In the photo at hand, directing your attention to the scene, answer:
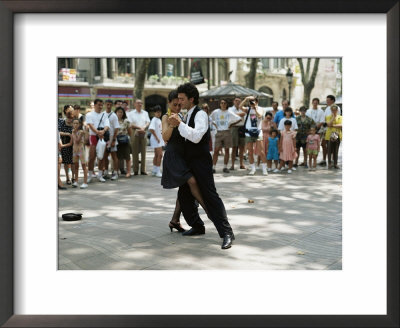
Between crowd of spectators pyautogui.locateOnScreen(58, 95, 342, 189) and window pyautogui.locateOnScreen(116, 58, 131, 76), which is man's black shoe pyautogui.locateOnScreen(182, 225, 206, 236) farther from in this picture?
window pyautogui.locateOnScreen(116, 58, 131, 76)

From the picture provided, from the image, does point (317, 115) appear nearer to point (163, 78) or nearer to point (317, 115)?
point (317, 115)

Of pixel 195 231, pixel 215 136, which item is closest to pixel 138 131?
pixel 215 136

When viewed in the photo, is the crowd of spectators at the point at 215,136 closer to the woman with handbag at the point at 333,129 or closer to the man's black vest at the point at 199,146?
the woman with handbag at the point at 333,129

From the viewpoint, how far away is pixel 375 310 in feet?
10.7

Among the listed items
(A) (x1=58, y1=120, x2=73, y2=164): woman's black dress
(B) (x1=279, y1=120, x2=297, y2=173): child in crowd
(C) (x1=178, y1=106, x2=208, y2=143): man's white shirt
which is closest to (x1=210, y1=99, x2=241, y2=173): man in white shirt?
(B) (x1=279, y1=120, x2=297, y2=173): child in crowd

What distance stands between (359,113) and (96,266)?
2.76m

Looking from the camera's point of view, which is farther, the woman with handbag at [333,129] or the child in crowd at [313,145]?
the child in crowd at [313,145]

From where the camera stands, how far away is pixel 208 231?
20.1 feet

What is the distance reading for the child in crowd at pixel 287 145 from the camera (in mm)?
12242

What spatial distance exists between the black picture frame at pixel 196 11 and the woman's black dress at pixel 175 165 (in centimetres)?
235

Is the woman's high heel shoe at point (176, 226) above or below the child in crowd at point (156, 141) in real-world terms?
below

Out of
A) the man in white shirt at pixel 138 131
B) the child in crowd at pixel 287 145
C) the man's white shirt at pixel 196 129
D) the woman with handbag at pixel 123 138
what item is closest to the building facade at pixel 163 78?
the child in crowd at pixel 287 145

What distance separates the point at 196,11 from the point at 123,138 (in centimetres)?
815

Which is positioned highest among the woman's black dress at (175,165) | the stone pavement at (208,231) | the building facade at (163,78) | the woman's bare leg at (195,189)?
the building facade at (163,78)
